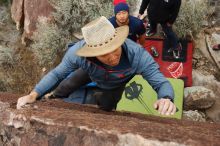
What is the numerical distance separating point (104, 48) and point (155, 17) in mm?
2967

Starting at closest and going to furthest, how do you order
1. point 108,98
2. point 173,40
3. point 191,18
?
point 108,98 < point 173,40 < point 191,18

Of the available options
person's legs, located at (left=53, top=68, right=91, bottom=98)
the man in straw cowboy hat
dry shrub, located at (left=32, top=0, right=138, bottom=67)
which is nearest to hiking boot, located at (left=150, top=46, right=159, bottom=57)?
dry shrub, located at (left=32, top=0, right=138, bottom=67)

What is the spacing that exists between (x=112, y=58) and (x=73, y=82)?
1.12 meters

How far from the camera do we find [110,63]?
116 inches

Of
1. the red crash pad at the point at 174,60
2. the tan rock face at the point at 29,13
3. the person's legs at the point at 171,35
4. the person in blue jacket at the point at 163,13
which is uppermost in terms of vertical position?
the tan rock face at the point at 29,13

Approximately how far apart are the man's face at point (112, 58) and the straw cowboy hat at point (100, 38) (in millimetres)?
98

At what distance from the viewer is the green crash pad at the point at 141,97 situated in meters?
5.60

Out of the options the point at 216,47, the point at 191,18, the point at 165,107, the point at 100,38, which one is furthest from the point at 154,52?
the point at 165,107

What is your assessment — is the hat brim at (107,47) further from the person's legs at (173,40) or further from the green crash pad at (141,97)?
the person's legs at (173,40)

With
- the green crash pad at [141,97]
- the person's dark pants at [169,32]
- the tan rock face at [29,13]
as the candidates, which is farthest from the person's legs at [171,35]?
the tan rock face at [29,13]

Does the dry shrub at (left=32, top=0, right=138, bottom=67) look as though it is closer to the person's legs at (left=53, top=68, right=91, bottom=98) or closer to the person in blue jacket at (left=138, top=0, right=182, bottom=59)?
the person in blue jacket at (left=138, top=0, right=182, bottom=59)

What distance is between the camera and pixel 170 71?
20.7ft

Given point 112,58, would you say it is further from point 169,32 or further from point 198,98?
point 198,98

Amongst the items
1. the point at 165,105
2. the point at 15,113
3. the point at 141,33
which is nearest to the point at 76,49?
the point at 15,113
